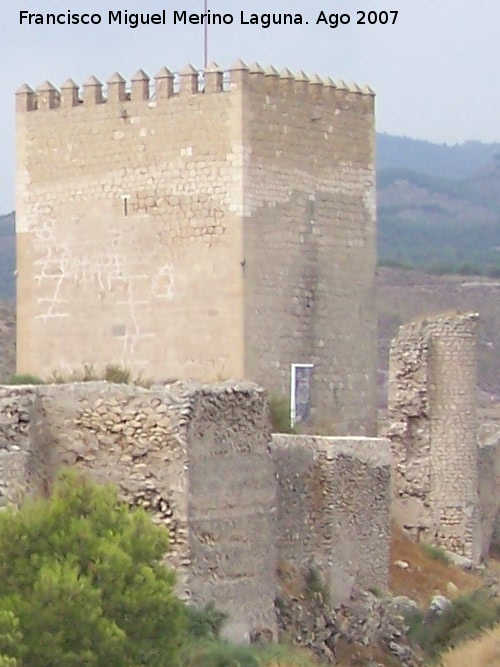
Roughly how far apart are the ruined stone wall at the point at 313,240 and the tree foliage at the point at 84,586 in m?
10.0

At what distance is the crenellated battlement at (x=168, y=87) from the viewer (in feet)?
87.0

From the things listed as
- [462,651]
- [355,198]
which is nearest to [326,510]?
[462,651]

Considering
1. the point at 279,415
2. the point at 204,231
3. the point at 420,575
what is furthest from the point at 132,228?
the point at 420,575

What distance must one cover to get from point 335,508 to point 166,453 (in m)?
5.50

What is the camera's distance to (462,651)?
21.1 meters

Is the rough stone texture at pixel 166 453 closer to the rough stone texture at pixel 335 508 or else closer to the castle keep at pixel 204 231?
the rough stone texture at pixel 335 508

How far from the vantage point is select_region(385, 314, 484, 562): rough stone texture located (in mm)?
29156

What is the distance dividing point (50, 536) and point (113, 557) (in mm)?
435

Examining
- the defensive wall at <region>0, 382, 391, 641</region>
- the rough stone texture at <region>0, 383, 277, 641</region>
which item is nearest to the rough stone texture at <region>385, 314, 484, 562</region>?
the defensive wall at <region>0, 382, 391, 641</region>

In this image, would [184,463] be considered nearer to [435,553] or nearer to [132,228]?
[132,228]

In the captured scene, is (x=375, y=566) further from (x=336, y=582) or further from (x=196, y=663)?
(x=196, y=663)

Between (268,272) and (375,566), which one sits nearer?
(375,566)

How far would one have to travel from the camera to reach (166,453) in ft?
57.9

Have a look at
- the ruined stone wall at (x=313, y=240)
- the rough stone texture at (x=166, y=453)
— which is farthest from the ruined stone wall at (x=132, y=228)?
the rough stone texture at (x=166, y=453)
